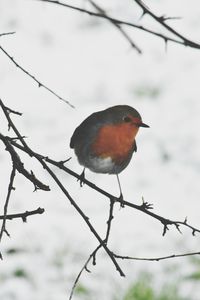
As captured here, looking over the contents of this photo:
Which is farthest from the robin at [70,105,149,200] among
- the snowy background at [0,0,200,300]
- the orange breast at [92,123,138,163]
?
the snowy background at [0,0,200,300]

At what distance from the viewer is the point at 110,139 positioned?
276 cm

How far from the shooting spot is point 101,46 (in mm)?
7266

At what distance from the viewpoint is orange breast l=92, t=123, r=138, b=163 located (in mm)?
2742

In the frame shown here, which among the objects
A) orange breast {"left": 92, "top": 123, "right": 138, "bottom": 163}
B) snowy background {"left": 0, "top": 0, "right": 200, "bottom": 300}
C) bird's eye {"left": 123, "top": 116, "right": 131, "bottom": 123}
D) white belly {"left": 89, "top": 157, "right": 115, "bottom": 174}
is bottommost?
white belly {"left": 89, "top": 157, "right": 115, "bottom": 174}

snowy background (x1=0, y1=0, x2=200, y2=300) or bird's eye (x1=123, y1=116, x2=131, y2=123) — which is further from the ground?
snowy background (x1=0, y1=0, x2=200, y2=300)

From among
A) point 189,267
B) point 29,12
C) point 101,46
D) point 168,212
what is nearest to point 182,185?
point 168,212

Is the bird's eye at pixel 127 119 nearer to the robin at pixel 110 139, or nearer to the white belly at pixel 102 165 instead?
the robin at pixel 110 139

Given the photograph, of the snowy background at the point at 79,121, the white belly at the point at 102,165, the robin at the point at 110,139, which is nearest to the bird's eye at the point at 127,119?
the robin at the point at 110,139

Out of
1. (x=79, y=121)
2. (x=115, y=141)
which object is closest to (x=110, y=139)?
(x=115, y=141)

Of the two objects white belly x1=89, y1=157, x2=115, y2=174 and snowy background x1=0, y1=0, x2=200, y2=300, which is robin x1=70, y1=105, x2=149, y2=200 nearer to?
white belly x1=89, y1=157, x2=115, y2=174

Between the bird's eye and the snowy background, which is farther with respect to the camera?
the snowy background

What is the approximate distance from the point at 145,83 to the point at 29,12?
5.75ft

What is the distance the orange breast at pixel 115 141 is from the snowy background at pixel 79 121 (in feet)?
1.43

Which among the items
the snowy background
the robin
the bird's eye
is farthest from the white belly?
the snowy background
